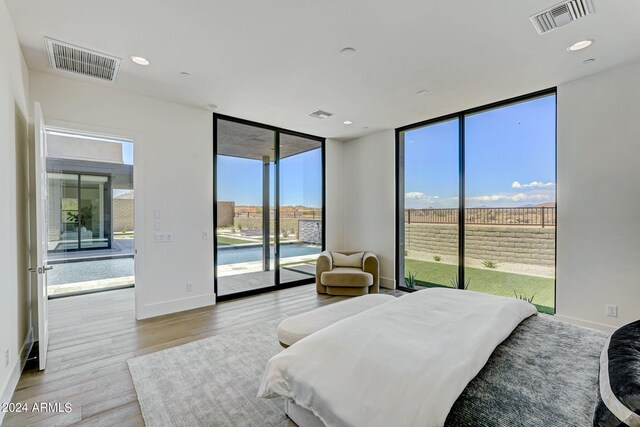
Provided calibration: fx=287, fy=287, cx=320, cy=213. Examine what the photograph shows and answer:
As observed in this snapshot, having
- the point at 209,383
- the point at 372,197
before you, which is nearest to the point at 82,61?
the point at 209,383

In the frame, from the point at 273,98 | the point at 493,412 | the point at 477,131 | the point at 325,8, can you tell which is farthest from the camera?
the point at 477,131

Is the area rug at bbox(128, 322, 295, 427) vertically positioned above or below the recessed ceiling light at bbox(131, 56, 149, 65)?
below

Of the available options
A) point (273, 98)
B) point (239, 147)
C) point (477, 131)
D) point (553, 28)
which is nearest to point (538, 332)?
point (553, 28)

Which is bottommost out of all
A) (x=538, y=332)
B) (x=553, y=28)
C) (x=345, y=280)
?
(x=345, y=280)

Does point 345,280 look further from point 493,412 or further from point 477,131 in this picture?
point 493,412

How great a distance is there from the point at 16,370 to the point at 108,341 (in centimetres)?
81

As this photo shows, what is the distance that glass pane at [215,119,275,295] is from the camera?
4637 millimetres

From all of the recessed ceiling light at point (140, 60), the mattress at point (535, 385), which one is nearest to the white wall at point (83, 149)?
the recessed ceiling light at point (140, 60)

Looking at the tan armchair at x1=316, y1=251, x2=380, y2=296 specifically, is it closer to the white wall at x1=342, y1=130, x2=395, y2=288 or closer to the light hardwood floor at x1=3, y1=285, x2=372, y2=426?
the light hardwood floor at x1=3, y1=285, x2=372, y2=426

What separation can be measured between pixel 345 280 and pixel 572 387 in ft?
11.4

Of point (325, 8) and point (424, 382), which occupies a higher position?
point (325, 8)

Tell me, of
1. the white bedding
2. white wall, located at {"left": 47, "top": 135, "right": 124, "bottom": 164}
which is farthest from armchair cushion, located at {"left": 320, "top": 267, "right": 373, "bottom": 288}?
white wall, located at {"left": 47, "top": 135, "right": 124, "bottom": 164}

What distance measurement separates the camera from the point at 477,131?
429 cm

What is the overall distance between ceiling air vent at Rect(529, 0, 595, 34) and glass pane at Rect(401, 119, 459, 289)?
2251mm
